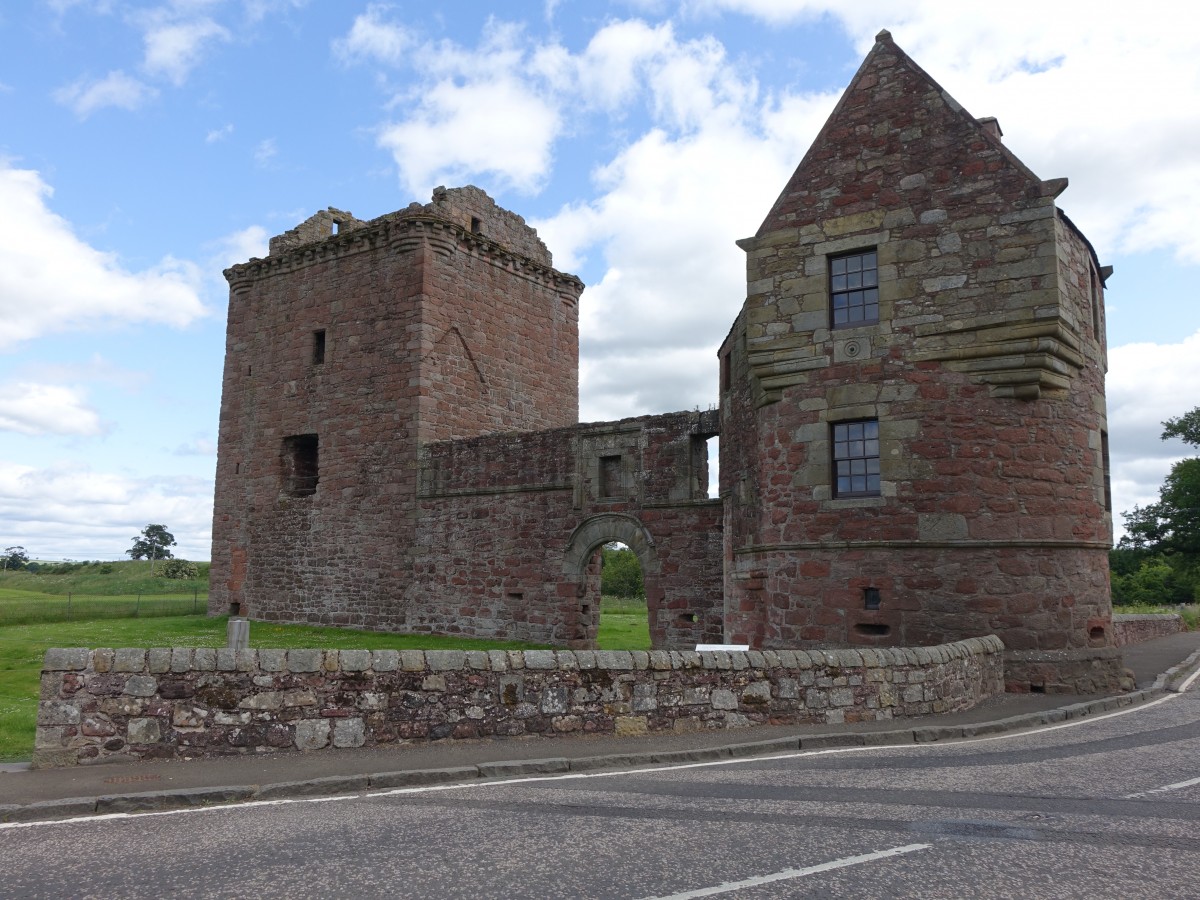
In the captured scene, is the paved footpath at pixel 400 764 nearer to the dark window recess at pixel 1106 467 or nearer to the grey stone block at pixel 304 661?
the grey stone block at pixel 304 661

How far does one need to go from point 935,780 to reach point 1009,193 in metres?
9.05

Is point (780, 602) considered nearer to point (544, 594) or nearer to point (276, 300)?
point (544, 594)

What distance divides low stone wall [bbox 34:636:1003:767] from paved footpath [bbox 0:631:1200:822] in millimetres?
172

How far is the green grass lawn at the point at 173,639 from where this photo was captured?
16281 mm

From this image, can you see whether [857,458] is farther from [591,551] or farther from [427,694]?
[591,551]

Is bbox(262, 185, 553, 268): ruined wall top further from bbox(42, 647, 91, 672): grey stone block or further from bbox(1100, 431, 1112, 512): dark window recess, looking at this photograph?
bbox(42, 647, 91, 672): grey stone block

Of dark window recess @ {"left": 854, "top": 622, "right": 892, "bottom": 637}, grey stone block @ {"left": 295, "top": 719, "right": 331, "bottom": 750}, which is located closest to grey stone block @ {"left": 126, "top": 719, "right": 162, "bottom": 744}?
grey stone block @ {"left": 295, "top": 719, "right": 331, "bottom": 750}

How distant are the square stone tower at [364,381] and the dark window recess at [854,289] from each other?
13.6 meters

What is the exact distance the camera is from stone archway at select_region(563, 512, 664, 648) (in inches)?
803

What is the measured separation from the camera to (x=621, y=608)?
1676 inches

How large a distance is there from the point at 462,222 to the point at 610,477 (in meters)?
10.2

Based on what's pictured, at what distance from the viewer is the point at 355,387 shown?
26.5 m

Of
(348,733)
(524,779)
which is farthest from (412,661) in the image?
(524,779)

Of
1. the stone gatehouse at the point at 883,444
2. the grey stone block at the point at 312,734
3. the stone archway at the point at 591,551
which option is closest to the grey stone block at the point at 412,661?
the grey stone block at the point at 312,734
